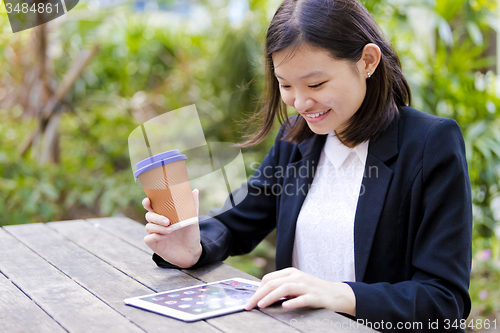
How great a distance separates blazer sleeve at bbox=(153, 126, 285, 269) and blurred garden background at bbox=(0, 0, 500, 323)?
31.2 inches

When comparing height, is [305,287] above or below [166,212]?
below

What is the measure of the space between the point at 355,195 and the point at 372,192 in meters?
0.07

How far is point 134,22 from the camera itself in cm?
404

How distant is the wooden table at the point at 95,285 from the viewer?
0.85 meters

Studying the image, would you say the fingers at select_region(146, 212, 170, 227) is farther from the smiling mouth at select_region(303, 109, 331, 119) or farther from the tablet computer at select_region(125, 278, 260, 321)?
the smiling mouth at select_region(303, 109, 331, 119)

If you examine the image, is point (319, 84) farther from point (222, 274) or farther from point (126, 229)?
point (126, 229)

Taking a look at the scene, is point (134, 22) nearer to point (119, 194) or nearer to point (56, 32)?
point (56, 32)

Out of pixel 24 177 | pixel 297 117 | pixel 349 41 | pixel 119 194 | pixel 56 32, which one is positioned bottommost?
pixel 119 194

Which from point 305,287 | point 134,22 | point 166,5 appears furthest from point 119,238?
point 166,5

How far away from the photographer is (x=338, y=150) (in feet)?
4.46

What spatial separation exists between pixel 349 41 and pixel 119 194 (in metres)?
2.26

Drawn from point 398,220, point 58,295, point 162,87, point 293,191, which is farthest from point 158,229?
point 162,87

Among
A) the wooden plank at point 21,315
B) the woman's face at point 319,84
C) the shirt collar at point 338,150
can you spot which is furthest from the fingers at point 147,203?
the shirt collar at point 338,150

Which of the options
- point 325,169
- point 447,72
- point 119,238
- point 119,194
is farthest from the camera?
point 119,194
